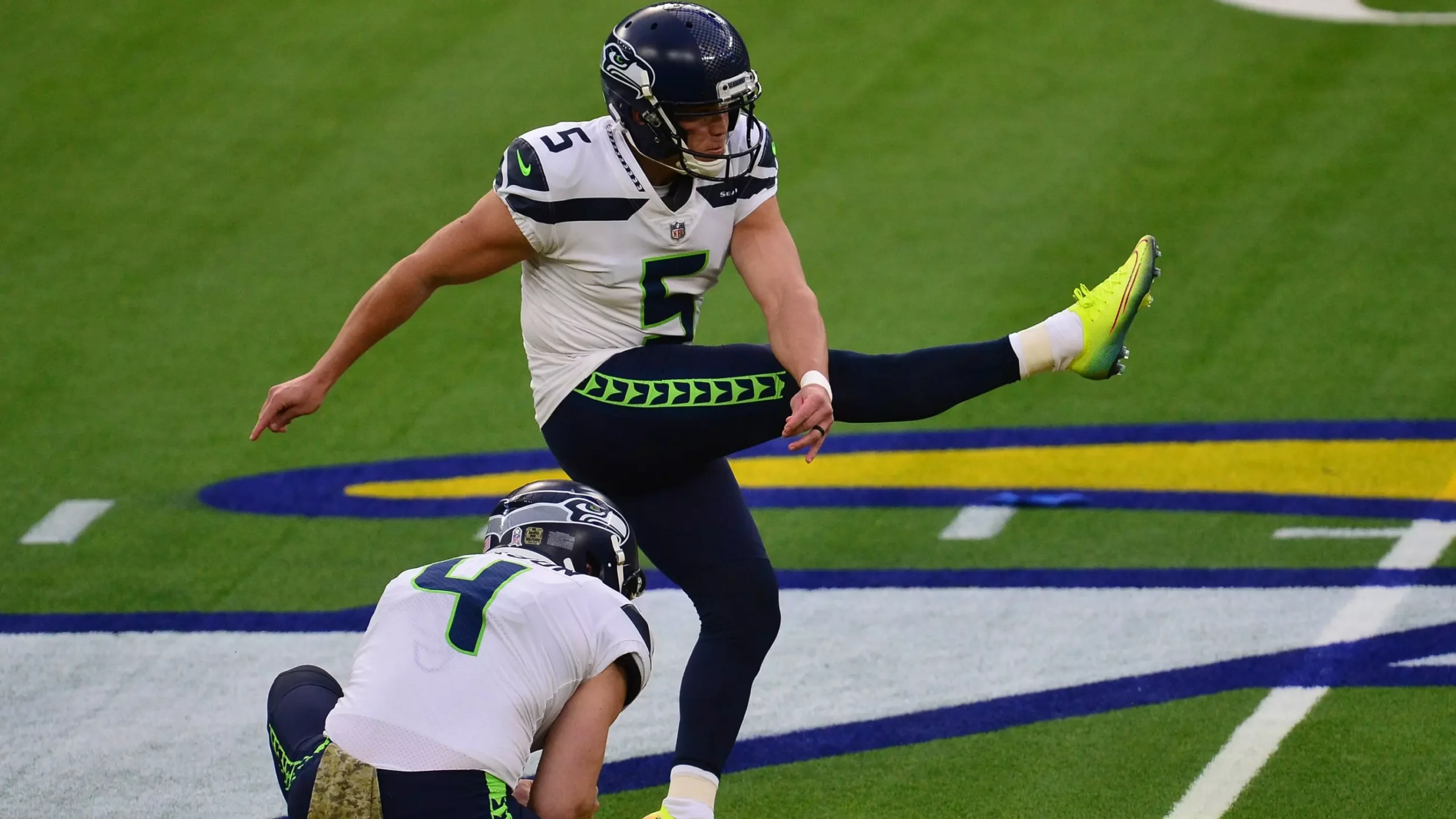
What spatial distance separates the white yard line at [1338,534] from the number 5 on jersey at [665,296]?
110 inches

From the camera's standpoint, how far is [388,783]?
12.1 ft

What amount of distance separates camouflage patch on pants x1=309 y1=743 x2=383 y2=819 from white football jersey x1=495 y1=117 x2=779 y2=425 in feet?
3.60

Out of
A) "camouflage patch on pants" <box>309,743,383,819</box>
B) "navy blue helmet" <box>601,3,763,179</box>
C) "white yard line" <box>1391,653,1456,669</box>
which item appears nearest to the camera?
"camouflage patch on pants" <box>309,743,383,819</box>


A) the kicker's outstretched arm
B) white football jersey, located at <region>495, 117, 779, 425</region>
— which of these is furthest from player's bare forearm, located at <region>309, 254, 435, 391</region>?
white football jersey, located at <region>495, 117, 779, 425</region>

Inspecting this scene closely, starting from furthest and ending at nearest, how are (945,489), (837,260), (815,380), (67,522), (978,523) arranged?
(837,260) < (945,489) < (67,522) < (978,523) < (815,380)

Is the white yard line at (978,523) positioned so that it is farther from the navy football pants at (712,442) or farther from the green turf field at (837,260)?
the navy football pants at (712,442)

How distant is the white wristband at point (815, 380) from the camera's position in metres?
4.03

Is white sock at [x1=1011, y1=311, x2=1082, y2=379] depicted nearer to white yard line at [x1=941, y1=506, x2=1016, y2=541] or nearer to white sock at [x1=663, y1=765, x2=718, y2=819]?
white sock at [x1=663, y1=765, x2=718, y2=819]

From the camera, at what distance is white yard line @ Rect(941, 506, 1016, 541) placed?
6316 mm

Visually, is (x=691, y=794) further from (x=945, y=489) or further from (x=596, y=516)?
(x=945, y=489)

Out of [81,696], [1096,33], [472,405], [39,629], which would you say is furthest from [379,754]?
[1096,33]

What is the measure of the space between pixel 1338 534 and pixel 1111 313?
7.35 feet

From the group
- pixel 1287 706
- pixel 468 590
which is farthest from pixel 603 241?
pixel 1287 706

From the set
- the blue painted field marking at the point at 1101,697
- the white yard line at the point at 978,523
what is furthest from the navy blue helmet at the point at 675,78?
the white yard line at the point at 978,523
